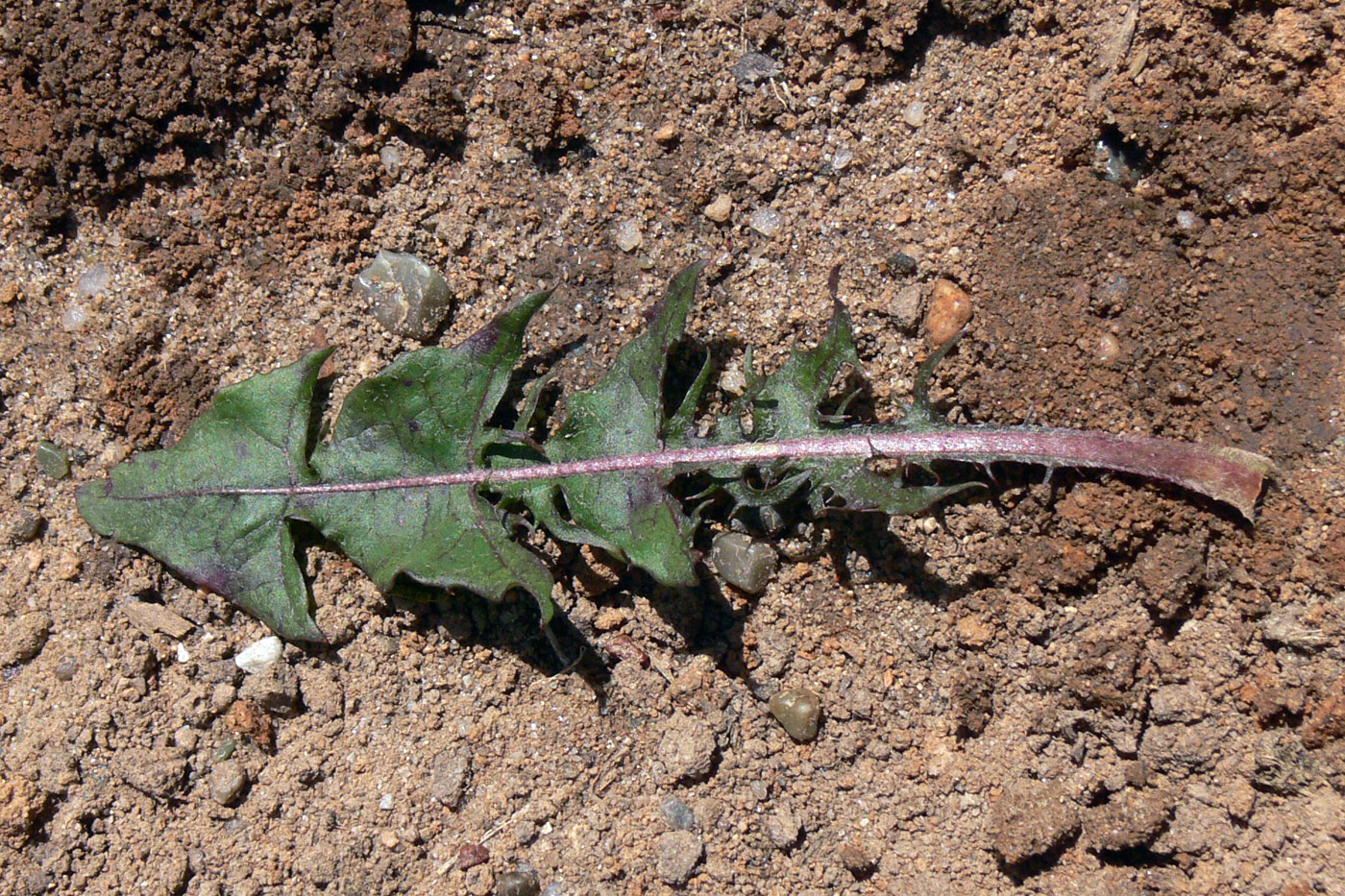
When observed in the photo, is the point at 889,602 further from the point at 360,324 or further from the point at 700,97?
the point at 360,324

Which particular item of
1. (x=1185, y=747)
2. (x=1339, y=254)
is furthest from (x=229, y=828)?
(x=1339, y=254)

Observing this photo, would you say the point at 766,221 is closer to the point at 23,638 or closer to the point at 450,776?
the point at 450,776

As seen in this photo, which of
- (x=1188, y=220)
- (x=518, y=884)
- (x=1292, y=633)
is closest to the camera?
(x=1292, y=633)

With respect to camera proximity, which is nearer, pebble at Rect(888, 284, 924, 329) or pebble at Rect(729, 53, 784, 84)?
pebble at Rect(888, 284, 924, 329)

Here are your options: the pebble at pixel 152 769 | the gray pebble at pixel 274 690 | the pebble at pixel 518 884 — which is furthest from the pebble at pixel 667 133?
the pebble at pixel 152 769

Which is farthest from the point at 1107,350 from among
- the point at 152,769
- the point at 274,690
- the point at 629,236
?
the point at 152,769

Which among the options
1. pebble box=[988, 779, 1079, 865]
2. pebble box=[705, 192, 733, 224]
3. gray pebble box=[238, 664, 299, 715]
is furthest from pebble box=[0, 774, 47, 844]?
pebble box=[988, 779, 1079, 865]

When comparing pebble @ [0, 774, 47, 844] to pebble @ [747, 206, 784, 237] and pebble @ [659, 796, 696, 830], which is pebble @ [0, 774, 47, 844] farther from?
pebble @ [747, 206, 784, 237]
